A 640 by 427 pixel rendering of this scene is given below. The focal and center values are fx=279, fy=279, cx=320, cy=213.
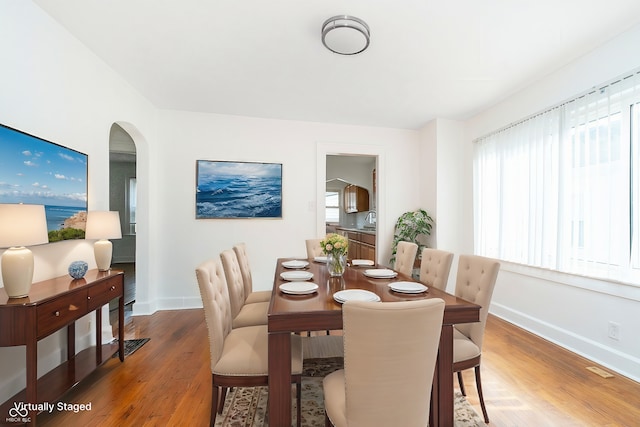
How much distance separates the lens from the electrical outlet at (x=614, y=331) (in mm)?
2291

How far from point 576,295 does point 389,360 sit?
270 cm

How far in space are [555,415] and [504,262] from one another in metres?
2.00

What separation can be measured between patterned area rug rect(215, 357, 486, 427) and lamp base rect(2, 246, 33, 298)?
134 cm

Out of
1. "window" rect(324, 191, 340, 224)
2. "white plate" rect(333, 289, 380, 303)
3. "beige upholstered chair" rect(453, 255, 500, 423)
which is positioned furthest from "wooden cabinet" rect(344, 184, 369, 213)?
"white plate" rect(333, 289, 380, 303)

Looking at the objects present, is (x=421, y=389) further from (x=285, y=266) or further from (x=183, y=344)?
(x=183, y=344)

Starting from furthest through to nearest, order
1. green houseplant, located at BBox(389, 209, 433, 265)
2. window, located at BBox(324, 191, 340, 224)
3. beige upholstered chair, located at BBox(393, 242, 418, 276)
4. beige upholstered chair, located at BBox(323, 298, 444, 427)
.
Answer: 1. window, located at BBox(324, 191, 340, 224)
2. green houseplant, located at BBox(389, 209, 433, 265)
3. beige upholstered chair, located at BBox(393, 242, 418, 276)
4. beige upholstered chair, located at BBox(323, 298, 444, 427)

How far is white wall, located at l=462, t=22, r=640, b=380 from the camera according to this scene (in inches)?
87.3

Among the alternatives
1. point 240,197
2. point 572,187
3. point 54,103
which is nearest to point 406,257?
point 572,187

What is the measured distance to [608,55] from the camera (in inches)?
91.1

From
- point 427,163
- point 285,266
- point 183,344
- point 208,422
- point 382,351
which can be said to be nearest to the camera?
point 382,351

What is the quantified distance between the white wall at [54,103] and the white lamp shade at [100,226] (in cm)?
18

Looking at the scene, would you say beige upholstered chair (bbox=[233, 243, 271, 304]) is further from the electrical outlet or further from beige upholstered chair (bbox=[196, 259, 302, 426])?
the electrical outlet

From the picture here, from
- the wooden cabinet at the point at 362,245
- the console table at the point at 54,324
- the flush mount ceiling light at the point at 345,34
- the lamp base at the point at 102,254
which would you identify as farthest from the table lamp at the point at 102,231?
the wooden cabinet at the point at 362,245

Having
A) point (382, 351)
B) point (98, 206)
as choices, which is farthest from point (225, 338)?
point (98, 206)
